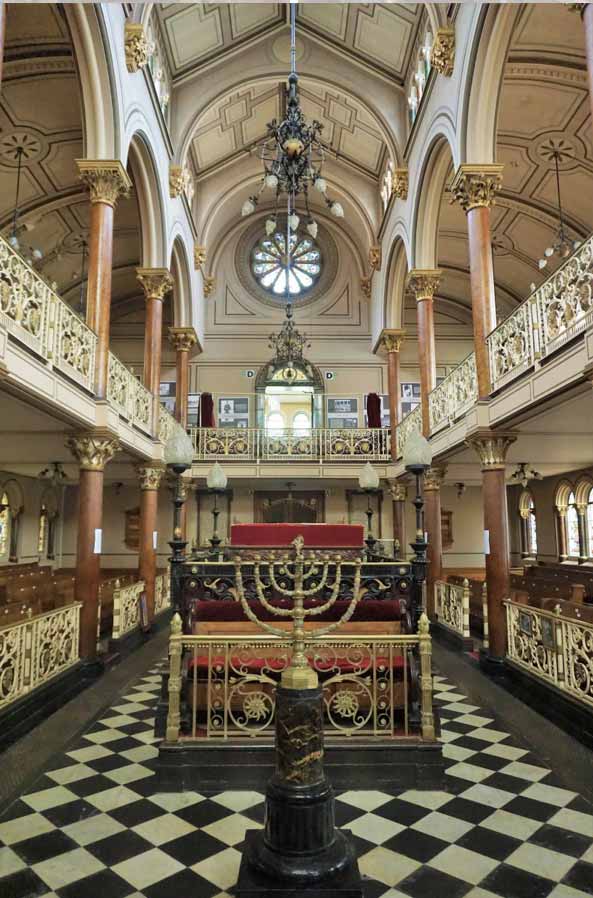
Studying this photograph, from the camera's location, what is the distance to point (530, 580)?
11.9 m

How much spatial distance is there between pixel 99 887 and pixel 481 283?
893cm

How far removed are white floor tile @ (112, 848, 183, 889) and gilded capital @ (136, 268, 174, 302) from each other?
453 inches

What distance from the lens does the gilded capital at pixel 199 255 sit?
18.7 m

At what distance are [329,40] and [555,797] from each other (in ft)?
56.3

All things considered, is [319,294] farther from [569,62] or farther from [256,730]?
[256,730]

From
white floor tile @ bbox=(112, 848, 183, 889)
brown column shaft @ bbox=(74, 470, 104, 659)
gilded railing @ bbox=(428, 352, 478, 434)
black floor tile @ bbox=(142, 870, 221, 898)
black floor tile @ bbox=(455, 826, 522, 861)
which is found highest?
gilded railing @ bbox=(428, 352, 478, 434)

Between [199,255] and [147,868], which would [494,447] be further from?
[199,255]

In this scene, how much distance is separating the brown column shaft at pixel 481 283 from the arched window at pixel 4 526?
13788 millimetres

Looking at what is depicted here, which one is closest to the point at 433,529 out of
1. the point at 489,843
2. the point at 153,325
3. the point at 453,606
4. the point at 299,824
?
the point at 453,606

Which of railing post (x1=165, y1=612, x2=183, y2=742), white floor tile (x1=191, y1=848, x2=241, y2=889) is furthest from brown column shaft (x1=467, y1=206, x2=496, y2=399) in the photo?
white floor tile (x1=191, y1=848, x2=241, y2=889)

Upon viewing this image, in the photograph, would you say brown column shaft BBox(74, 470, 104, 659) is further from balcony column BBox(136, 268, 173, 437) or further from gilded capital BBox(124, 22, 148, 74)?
gilded capital BBox(124, 22, 148, 74)

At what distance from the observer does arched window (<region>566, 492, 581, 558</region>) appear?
17.6 m

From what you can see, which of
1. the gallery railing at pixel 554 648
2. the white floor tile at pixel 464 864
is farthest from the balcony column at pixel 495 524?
the white floor tile at pixel 464 864

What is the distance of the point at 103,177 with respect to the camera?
29.9 ft
